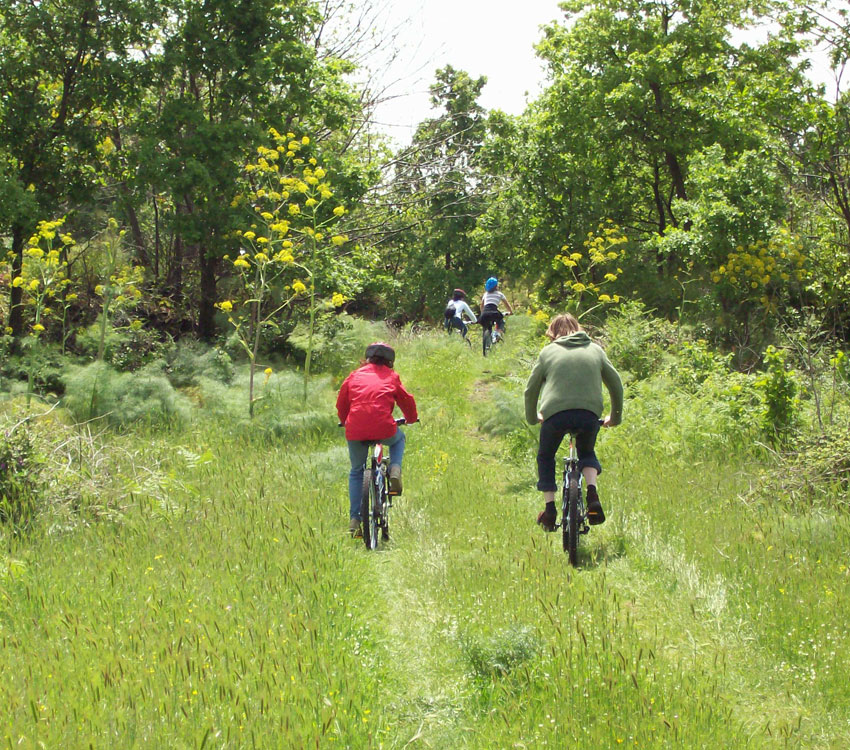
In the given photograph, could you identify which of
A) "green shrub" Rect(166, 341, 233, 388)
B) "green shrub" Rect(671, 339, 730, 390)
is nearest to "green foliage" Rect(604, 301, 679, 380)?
"green shrub" Rect(671, 339, 730, 390)

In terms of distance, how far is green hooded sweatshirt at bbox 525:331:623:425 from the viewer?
6656 mm

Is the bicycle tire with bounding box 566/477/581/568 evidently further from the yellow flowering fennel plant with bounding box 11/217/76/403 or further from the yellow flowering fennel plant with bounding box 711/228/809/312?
the yellow flowering fennel plant with bounding box 711/228/809/312

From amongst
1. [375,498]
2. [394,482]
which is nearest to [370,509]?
[375,498]

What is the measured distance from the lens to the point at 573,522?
6.58 metres

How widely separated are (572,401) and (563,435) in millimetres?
327

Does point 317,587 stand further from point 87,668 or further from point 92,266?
point 92,266

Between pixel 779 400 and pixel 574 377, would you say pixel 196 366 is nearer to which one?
pixel 779 400

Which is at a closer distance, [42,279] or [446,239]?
[42,279]

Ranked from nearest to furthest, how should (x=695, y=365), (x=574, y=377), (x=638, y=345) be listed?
(x=574, y=377) → (x=695, y=365) → (x=638, y=345)

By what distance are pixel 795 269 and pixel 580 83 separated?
975cm

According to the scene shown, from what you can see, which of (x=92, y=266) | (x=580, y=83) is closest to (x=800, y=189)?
(x=580, y=83)

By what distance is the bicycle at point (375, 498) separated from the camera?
7.12m

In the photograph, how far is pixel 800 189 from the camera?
614 inches

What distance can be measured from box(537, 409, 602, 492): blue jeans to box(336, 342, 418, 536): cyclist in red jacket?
126cm
